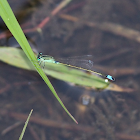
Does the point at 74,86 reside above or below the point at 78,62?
below

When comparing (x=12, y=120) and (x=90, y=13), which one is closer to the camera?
(x=12, y=120)

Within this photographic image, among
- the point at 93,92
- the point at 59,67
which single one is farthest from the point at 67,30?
the point at 93,92

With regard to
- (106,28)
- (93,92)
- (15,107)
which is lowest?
(15,107)

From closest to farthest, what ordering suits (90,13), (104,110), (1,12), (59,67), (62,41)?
1. (1,12)
2. (59,67)
3. (104,110)
4. (62,41)
5. (90,13)

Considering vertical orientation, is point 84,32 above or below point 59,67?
above

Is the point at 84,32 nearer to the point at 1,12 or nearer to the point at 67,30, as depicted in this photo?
the point at 67,30

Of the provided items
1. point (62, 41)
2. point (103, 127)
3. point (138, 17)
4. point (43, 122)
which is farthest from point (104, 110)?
point (138, 17)

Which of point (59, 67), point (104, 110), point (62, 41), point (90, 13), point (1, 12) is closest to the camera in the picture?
point (1, 12)
